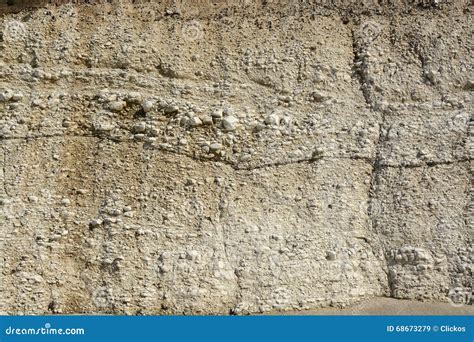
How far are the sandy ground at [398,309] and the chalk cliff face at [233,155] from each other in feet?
0.37

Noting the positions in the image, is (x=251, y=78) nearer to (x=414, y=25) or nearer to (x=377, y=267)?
(x=414, y=25)

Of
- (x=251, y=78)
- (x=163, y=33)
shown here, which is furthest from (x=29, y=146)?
(x=251, y=78)

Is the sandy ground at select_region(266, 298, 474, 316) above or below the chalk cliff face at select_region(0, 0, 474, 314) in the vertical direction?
below

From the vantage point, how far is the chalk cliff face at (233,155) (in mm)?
8164

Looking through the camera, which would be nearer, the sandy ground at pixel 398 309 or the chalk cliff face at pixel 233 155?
the sandy ground at pixel 398 309

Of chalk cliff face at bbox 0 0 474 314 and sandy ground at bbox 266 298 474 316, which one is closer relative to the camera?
sandy ground at bbox 266 298 474 316

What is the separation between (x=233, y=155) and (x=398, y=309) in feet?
8.48

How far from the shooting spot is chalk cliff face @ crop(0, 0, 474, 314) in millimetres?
8164

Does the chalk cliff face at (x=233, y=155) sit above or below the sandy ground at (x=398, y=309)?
above

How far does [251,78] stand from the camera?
30.3ft

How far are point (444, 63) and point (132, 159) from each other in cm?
402

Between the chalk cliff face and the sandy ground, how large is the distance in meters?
0.11

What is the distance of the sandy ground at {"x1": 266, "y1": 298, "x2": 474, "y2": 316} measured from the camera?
7906 mm

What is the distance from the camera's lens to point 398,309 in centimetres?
798
